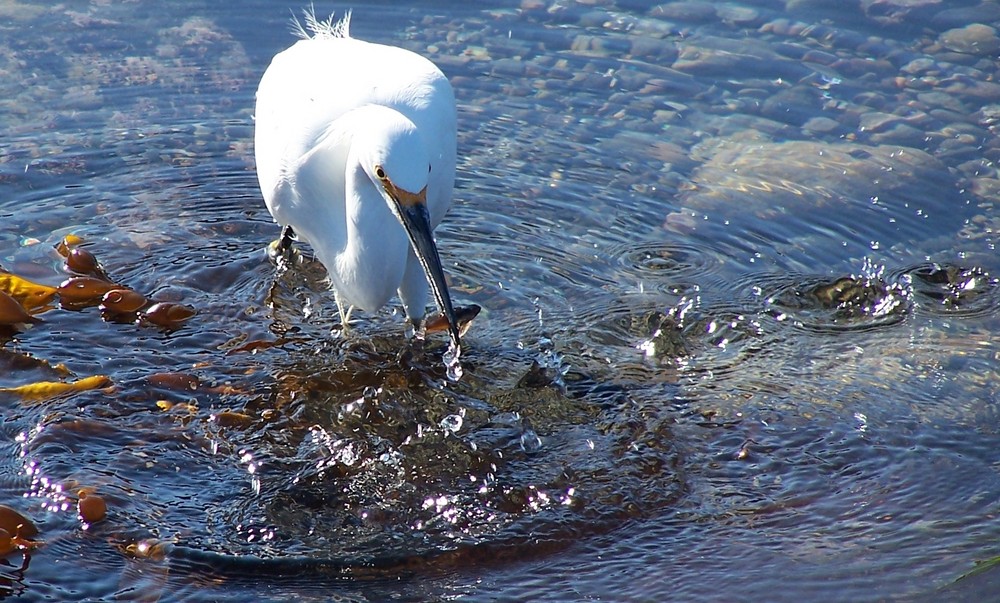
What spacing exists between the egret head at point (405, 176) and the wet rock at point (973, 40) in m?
4.79

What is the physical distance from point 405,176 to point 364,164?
0.24 m

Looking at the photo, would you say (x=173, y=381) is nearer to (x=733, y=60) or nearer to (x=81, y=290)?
(x=81, y=290)

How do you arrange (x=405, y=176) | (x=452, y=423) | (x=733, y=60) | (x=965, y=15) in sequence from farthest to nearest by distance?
(x=965, y=15), (x=733, y=60), (x=452, y=423), (x=405, y=176)

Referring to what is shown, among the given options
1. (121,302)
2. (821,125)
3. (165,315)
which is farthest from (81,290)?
(821,125)

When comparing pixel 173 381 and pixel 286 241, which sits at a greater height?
pixel 286 241

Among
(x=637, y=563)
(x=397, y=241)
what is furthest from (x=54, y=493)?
(x=637, y=563)

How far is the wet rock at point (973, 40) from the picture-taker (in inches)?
277

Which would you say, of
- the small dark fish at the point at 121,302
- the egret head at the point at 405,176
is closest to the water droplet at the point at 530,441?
the egret head at the point at 405,176

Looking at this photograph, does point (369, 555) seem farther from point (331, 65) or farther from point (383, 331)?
point (331, 65)

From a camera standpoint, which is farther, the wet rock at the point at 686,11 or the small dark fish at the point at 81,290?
the wet rock at the point at 686,11

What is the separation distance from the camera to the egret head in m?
3.72

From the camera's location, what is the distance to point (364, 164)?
153 inches

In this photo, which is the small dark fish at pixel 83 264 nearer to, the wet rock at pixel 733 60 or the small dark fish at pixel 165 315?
the small dark fish at pixel 165 315

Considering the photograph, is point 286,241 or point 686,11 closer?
point 286,241
